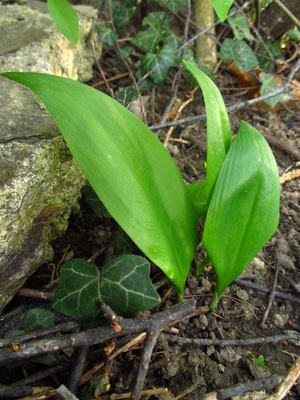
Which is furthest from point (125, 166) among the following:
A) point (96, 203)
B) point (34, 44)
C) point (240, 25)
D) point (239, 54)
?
point (240, 25)

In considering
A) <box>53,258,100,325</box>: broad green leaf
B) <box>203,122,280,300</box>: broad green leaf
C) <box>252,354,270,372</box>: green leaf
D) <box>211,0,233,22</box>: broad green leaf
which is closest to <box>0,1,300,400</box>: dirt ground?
<box>252,354,270,372</box>: green leaf

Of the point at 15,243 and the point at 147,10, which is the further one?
the point at 147,10

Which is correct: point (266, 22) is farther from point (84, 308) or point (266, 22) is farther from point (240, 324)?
point (84, 308)

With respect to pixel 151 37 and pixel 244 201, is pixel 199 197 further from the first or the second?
pixel 151 37

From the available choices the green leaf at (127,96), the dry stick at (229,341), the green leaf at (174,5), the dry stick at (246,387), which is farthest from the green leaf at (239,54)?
the dry stick at (246,387)

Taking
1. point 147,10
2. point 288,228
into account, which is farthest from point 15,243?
point 147,10

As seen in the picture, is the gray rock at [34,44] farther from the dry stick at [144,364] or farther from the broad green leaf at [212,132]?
the dry stick at [144,364]

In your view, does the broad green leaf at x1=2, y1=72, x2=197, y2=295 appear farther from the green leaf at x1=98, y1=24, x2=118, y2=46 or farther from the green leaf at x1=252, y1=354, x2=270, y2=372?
the green leaf at x1=98, y1=24, x2=118, y2=46
